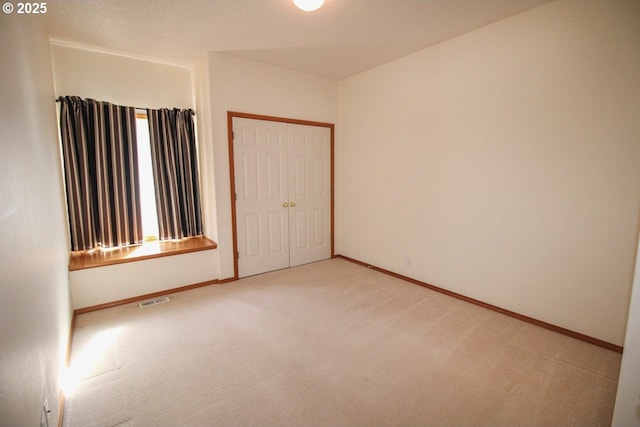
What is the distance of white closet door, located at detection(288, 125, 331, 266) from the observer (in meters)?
4.10

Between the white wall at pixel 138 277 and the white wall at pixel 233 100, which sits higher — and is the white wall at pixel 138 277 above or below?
below

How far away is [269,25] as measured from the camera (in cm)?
266

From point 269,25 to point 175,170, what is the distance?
202 cm

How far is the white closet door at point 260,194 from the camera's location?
365 centimetres

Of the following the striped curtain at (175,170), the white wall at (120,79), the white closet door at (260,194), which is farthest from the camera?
the white closet door at (260,194)

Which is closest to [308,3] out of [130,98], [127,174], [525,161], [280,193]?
[525,161]

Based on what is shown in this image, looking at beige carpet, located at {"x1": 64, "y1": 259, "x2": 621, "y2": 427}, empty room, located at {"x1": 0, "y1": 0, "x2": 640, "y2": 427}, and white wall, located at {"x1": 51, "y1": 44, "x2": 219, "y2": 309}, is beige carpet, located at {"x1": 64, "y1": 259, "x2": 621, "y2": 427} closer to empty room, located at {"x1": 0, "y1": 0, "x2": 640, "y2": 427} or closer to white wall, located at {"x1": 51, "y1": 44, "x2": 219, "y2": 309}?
empty room, located at {"x1": 0, "y1": 0, "x2": 640, "y2": 427}

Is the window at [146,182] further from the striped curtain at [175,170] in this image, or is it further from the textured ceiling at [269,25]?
the textured ceiling at [269,25]

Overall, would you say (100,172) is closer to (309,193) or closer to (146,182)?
(146,182)

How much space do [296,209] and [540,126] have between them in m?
2.86

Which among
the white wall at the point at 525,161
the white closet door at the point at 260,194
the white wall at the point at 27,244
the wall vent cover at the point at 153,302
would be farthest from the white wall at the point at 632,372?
the wall vent cover at the point at 153,302

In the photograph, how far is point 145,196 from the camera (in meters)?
3.64

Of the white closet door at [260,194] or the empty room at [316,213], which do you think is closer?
the empty room at [316,213]

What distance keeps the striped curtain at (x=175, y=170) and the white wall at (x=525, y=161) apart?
243 centimetres
